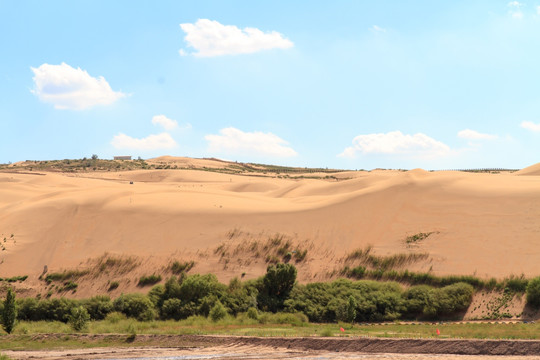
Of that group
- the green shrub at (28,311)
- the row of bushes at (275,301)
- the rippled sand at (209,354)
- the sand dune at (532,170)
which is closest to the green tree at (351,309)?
the row of bushes at (275,301)

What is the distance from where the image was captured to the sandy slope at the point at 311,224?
39.3 meters

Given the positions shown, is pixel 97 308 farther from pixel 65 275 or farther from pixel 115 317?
pixel 65 275

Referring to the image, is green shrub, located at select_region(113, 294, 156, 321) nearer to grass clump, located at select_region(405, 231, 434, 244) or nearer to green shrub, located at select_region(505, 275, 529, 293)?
grass clump, located at select_region(405, 231, 434, 244)

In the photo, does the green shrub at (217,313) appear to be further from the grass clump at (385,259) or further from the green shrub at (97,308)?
the grass clump at (385,259)

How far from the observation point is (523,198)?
143 feet

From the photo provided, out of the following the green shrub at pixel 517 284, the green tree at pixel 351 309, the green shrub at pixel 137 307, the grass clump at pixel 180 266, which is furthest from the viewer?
the grass clump at pixel 180 266

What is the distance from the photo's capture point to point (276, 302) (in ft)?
112

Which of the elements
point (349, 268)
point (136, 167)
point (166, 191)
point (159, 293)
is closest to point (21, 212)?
point (166, 191)

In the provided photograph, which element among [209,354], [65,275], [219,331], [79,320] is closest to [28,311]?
[79,320]

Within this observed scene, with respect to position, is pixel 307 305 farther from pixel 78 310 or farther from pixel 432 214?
pixel 432 214

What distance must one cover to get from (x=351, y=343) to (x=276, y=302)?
1131 cm

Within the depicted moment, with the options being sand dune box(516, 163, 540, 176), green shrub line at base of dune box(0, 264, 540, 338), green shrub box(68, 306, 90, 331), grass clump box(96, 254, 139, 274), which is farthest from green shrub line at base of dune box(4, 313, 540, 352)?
sand dune box(516, 163, 540, 176)

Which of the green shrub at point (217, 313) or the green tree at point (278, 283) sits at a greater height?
the green tree at point (278, 283)

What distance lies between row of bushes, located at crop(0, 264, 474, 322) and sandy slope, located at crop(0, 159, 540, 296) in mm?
3689
